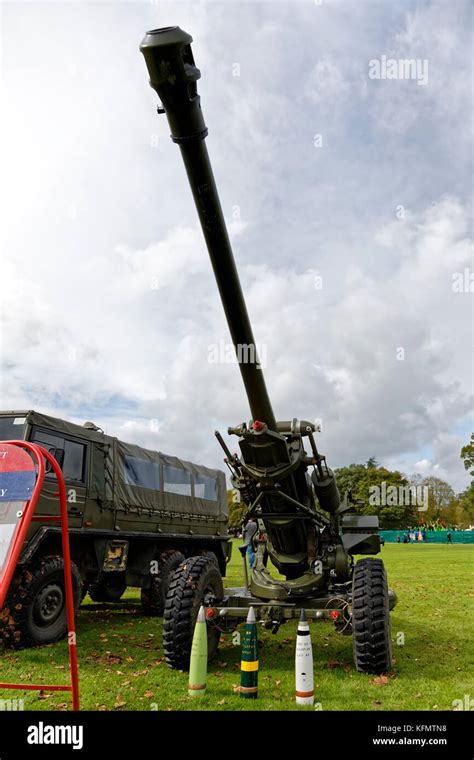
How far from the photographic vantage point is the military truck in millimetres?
7699

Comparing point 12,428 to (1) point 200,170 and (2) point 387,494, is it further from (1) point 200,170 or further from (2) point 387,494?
(2) point 387,494

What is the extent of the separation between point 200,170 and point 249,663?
14.3 feet

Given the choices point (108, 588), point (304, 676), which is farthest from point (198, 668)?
point (108, 588)

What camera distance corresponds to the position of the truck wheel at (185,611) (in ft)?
21.1

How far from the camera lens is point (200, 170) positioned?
463 cm

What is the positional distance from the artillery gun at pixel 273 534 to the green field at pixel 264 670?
15.9 inches

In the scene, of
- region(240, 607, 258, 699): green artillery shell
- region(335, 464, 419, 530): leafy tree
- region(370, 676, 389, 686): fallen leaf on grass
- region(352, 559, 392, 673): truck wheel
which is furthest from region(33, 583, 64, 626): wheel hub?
region(335, 464, 419, 530): leafy tree

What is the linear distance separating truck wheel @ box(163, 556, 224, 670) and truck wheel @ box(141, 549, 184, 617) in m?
3.74

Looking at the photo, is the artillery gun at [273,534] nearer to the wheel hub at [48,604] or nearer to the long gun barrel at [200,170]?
the long gun barrel at [200,170]

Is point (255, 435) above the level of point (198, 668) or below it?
above

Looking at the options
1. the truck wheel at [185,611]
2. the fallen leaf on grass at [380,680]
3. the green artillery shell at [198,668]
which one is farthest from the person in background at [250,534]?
the fallen leaf on grass at [380,680]

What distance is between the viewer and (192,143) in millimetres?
4469
